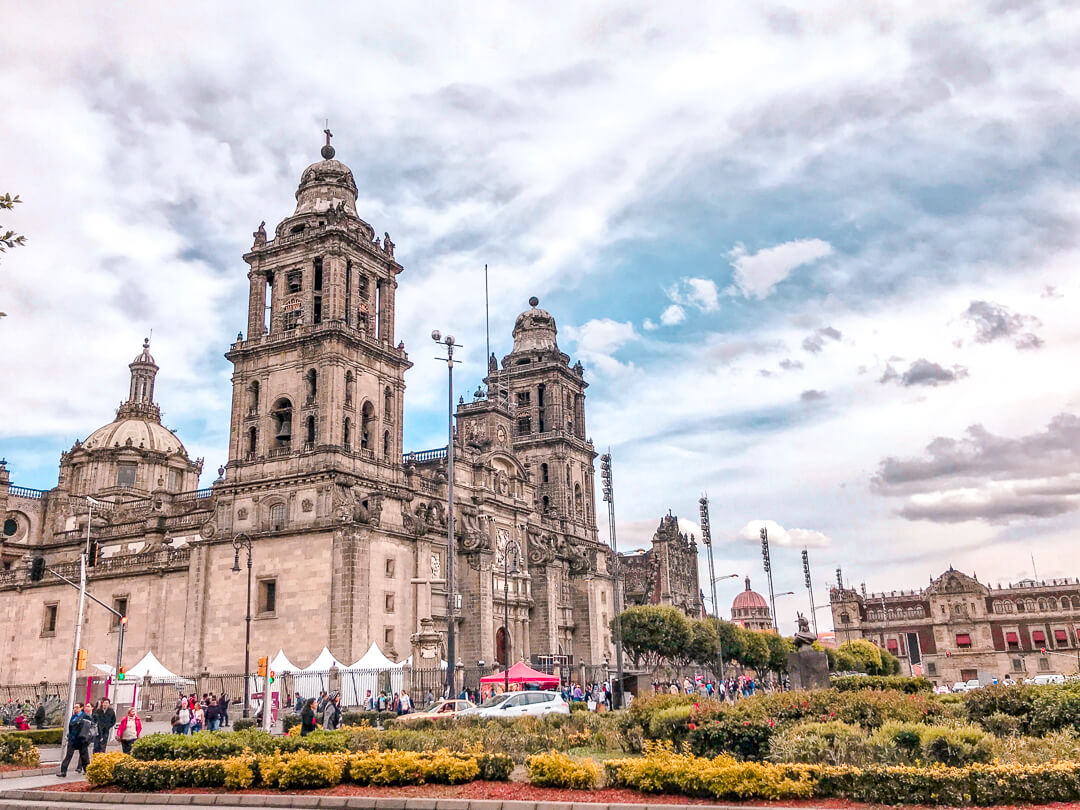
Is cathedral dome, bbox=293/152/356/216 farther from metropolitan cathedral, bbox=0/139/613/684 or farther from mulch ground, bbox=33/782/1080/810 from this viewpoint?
mulch ground, bbox=33/782/1080/810

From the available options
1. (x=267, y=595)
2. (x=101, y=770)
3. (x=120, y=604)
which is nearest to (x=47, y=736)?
(x=101, y=770)

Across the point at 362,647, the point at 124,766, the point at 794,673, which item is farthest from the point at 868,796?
the point at 362,647

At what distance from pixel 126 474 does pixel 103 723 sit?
56309mm

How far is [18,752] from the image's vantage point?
23188 mm

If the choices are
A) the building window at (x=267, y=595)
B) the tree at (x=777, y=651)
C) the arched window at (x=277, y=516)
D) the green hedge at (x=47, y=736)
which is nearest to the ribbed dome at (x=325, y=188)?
the arched window at (x=277, y=516)

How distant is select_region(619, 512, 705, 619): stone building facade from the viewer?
9575cm

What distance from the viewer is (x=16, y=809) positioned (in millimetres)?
16797

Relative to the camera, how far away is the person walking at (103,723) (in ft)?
76.2

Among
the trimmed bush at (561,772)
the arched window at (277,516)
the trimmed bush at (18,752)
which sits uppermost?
the arched window at (277,516)

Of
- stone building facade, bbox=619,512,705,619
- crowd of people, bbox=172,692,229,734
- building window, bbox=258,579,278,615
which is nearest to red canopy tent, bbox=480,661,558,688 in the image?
crowd of people, bbox=172,692,229,734

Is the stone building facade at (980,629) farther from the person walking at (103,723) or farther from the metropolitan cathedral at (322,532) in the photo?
the person walking at (103,723)

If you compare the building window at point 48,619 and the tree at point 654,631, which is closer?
the building window at point 48,619

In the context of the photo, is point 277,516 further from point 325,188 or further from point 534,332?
point 534,332

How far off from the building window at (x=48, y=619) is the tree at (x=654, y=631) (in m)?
37.1
